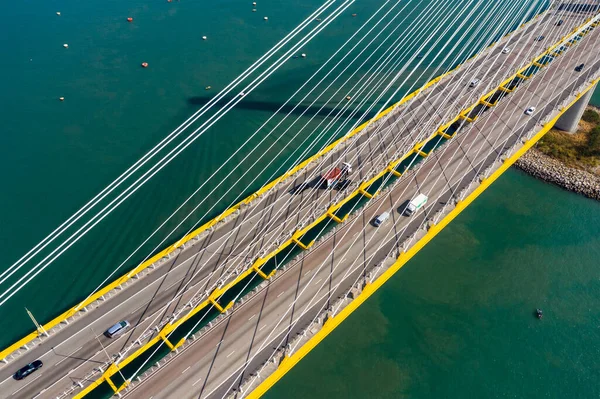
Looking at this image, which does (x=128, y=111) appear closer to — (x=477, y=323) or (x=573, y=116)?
(x=477, y=323)

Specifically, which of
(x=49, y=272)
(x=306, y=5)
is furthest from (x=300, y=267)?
(x=306, y=5)

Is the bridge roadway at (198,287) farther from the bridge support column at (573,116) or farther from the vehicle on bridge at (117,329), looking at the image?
the bridge support column at (573,116)

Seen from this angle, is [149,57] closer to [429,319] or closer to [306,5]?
[306,5]

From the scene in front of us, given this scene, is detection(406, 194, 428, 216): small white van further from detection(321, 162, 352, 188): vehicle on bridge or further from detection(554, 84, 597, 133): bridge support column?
detection(554, 84, 597, 133): bridge support column

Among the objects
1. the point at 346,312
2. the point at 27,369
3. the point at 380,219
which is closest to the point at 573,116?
the point at 380,219

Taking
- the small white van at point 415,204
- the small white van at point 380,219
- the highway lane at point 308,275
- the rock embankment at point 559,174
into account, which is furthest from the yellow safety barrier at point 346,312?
the rock embankment at point 559,174

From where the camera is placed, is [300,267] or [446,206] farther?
[446,206]
